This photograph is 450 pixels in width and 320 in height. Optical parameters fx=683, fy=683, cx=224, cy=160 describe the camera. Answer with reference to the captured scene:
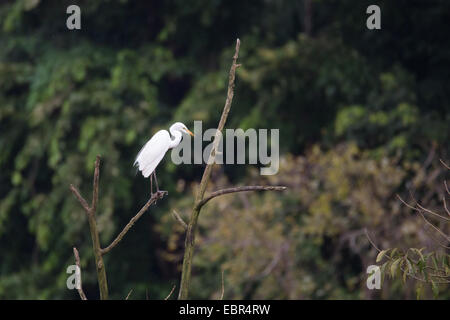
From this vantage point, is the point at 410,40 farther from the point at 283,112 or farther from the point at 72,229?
the point at 72,229

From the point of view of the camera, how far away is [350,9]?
825 centimetres

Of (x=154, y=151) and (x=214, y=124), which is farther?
(x=214, y=124)

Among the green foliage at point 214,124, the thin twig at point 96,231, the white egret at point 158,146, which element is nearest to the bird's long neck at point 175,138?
the white egret at point 158,146

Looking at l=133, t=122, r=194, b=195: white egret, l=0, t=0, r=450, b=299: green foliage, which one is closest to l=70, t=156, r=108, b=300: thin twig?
l=133, t=122, r=194, b=195: white egret

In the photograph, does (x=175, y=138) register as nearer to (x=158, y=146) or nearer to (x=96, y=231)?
(x=158, y=146)

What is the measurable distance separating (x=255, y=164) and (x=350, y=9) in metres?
2.20

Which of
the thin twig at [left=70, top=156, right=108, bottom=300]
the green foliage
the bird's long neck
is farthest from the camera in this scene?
the green foliage

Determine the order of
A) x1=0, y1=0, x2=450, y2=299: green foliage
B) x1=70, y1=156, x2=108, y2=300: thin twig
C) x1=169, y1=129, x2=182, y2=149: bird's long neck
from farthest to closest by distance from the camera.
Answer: x1=0, y1=0, x2=450, y2=299: green foliage, x1=169, y1=129, x2=182, y2=149: bird's long neck, x1=70, y1=156, x2=108, y2=300: thin twig

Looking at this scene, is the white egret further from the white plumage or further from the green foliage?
the green foliage

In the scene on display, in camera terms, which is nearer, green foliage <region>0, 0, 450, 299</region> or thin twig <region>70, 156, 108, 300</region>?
thin twig <region>70, 156, 108, 300</region>

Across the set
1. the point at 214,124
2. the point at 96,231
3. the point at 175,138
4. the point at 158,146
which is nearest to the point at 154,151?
the point at 158,146

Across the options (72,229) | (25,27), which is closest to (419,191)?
→ (72,229)

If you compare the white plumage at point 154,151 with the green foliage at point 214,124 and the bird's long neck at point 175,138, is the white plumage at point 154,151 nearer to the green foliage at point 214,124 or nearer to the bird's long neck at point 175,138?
the bird's long neck at point 175,138

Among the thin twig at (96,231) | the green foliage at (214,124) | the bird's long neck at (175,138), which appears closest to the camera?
the thin twig at (96,231)
